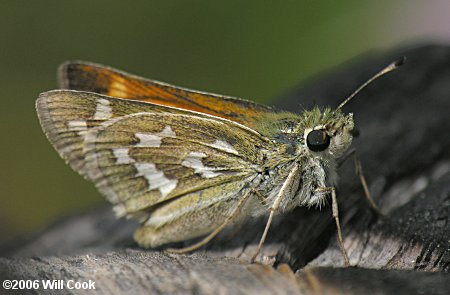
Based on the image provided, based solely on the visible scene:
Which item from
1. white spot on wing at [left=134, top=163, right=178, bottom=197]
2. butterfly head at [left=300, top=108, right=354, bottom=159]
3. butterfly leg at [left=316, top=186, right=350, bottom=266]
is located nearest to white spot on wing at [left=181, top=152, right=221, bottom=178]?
white spot on wing at [left=134, top=163, right=178, bottom=197]

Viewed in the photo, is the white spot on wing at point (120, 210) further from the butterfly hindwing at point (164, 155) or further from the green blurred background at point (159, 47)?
the green blurred background at point (159, 47)

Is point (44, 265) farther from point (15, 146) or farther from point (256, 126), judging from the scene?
point (15, 146)

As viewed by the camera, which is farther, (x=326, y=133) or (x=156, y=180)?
(x=156, y=180)

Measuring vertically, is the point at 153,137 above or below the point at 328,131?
below

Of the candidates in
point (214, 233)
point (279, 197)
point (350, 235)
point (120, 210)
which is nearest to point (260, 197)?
point (279, 197)

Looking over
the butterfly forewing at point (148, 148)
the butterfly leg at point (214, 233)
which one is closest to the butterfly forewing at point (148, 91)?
the butterfly forewing at point (148, 148)

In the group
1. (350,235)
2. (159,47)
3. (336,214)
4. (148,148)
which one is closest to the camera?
(350,235)

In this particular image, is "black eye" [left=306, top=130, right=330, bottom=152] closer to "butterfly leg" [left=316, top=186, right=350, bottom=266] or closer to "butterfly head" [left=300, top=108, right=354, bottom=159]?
"butterfly head" [left=300, top=108, right=354, bottom=159]

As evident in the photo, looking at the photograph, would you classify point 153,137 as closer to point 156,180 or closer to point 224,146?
point 156,180
